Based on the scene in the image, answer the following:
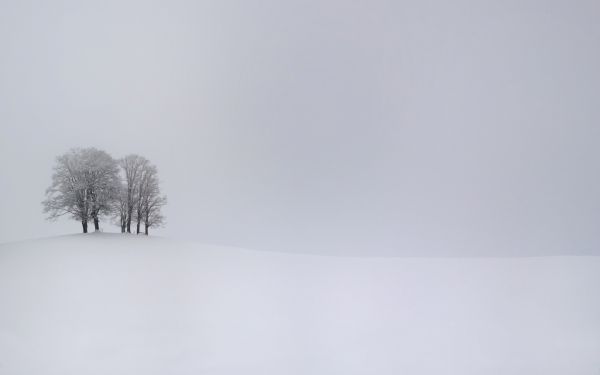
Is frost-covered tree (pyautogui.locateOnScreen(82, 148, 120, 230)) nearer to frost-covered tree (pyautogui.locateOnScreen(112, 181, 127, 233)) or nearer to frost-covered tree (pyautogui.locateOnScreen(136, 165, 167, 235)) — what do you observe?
frost-covered tree (pyautogui.locateOnScreen(112, 181, 127, 233))

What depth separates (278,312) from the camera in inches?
112

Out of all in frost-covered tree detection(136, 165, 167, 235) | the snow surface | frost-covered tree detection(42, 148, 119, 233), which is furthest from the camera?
frost-covered tree detection(136, 165, 167, 235)

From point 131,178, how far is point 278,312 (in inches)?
54.2

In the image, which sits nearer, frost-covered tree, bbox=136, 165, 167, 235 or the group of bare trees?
the group of bare trees

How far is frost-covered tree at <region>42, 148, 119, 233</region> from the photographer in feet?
9.64

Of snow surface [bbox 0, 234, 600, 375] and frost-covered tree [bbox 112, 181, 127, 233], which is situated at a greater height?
frost-covered tree [bbox 112, 181, 127, 233]

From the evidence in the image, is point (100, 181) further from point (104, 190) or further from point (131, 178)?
point (131, 178)

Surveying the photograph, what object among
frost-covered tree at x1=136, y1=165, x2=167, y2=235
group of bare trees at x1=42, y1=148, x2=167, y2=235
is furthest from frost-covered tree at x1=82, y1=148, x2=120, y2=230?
frost-covered tree at x1=136, y1=165, x2=167, y2=235

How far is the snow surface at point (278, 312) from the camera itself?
258 cm

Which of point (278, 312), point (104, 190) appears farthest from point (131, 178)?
point (278, 312)

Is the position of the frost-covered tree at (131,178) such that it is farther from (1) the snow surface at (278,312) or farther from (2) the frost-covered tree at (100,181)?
(1) the snow surface at (278,312)

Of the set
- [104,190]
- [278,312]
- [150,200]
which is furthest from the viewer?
[150,200]

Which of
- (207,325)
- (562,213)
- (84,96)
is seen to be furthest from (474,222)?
(84,96)

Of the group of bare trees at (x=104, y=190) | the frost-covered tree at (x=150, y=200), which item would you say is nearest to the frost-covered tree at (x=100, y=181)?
the group of bare trees at (x=104, y=190)
